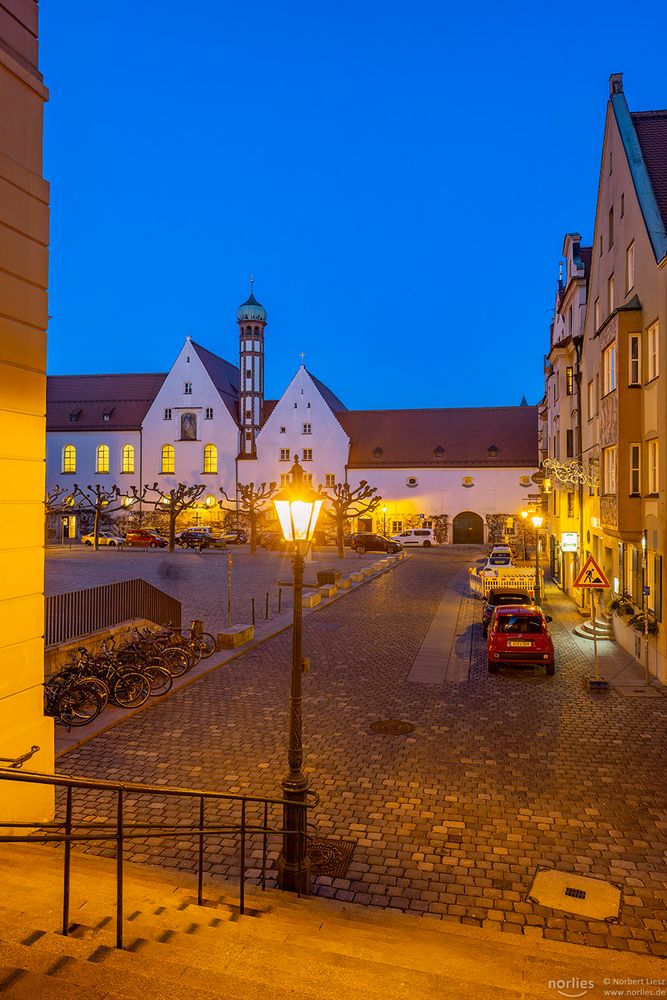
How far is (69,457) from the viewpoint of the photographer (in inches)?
2781

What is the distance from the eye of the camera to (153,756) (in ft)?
35.5

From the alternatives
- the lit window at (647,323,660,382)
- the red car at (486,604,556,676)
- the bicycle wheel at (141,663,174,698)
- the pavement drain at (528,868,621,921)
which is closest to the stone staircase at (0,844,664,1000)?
the pavement drain at (528,868,621,921)

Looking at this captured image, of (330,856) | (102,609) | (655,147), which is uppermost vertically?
(655,147)

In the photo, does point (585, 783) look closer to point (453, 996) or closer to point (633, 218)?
point (453, 996)

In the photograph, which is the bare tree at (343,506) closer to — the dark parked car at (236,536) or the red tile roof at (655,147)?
the dark parked car at (236,536)

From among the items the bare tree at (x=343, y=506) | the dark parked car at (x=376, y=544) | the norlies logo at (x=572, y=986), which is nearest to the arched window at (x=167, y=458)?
the bare tree at (x=343, y=506)

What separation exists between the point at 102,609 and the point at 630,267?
16702 millimetres

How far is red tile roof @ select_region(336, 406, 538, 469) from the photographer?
61.8 metres

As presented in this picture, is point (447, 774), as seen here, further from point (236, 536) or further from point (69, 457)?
point (69, 457)

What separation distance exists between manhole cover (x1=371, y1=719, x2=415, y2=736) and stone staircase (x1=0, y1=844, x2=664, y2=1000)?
556 centimetres

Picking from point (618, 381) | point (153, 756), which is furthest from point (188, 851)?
point (618, 381)

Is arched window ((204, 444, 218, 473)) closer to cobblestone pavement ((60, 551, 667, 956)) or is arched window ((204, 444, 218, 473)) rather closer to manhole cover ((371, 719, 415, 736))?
cobblestone pavement ((60, 551, 667, 956))

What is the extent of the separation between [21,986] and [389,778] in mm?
6933

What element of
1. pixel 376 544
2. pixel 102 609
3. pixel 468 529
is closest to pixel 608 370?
pixel 102 609
